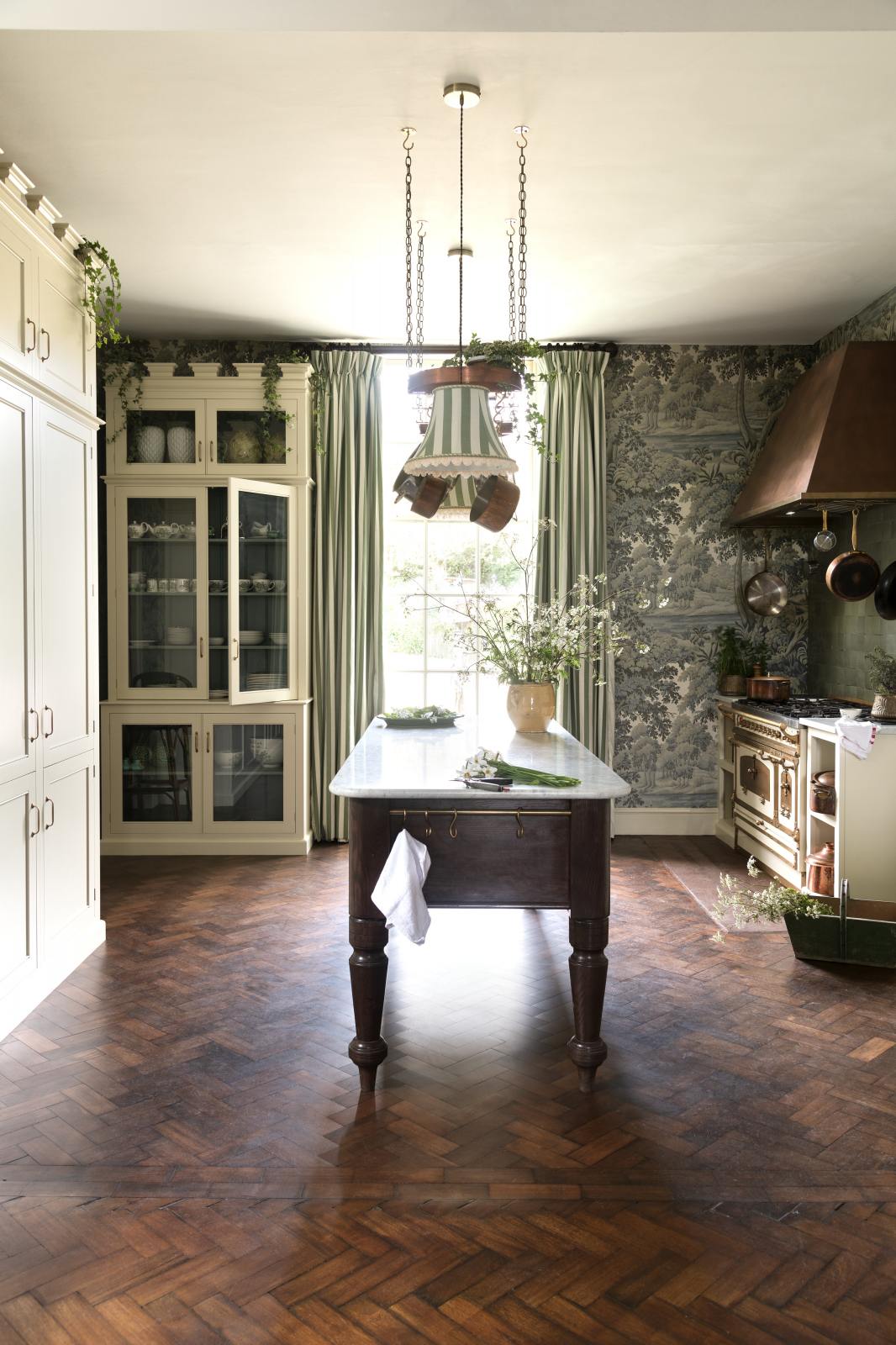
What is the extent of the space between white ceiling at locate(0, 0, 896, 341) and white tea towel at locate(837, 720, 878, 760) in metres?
2.20

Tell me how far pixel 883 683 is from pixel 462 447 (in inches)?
117

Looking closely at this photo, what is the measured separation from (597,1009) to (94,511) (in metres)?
2.94

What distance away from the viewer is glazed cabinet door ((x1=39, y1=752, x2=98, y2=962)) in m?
3.85

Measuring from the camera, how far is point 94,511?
440cm

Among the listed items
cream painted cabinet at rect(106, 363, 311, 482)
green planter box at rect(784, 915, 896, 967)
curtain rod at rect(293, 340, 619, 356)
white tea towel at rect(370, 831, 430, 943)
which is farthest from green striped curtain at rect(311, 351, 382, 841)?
white tea towel at rect(370, 831, 430, 943)

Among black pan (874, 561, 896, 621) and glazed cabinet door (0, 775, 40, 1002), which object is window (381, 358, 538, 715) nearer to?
black pan (874, 561, 896, 621)

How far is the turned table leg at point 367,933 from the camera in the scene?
3.00 meters

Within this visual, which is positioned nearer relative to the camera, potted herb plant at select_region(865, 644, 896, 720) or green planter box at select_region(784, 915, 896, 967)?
green planter box at select_region(784, 915, 896, 967)

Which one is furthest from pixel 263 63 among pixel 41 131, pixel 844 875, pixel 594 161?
pixel 844 875

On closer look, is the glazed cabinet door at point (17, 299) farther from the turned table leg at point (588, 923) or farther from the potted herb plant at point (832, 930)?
the potted herb plant at point (832, 930)

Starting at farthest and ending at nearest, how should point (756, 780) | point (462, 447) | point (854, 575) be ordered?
point (756, 780), point (854, 575), point (462, 447)

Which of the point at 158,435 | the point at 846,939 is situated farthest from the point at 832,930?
the point at 158,435

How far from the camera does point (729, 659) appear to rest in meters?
6.33

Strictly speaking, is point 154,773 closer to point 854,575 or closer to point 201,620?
point 201,620
